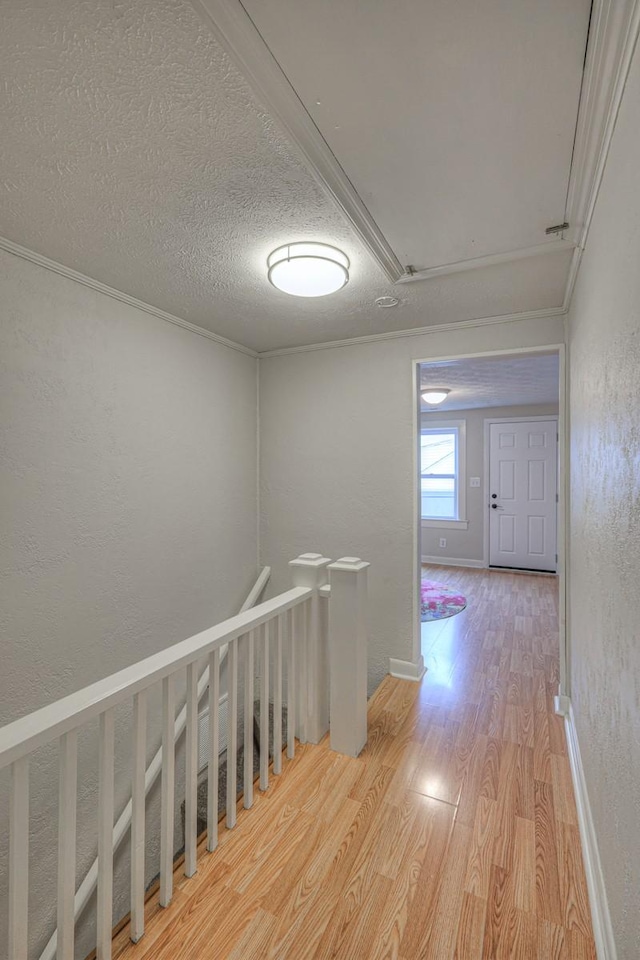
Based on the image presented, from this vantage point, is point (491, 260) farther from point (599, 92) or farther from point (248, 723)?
point (248, 723)

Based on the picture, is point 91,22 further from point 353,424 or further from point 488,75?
point 353,424

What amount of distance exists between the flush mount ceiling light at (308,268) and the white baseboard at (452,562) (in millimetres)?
5530

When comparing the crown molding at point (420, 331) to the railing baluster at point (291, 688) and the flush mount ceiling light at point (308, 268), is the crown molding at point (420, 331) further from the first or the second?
the railing baluster at point (291, 688)

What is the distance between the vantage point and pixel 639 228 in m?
0.89

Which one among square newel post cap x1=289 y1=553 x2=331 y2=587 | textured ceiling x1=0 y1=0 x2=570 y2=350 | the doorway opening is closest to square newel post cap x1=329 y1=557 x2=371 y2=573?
square newel post cap x1=289 y1=553 x2=331 y2=587

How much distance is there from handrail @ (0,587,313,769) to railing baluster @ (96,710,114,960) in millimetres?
67

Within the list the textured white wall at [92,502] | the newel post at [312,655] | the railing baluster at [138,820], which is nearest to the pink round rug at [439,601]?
the newel post at [312,655]

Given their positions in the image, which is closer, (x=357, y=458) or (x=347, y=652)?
(x=347, y=652)

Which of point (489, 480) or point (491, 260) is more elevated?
point (491, 260)

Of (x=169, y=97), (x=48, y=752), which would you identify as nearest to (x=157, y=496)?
(x=48, y=752)

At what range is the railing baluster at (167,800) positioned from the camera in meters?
1.34

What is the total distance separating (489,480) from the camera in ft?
21.0

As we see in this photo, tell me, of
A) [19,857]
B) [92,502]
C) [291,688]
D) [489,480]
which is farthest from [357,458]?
[489,480]

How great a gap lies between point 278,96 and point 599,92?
0.80 m
